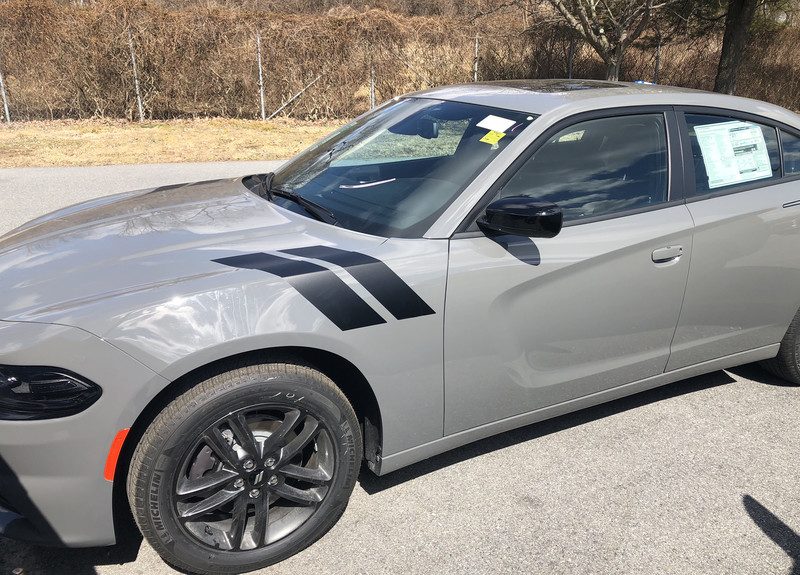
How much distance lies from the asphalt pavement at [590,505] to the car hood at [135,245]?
898 millimetres

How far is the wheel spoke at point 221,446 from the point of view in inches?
88.4

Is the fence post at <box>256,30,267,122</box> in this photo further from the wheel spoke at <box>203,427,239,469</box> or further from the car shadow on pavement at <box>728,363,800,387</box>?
the wheel spoke at <box>203,427,239,469</box>

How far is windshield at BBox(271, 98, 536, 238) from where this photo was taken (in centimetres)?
280

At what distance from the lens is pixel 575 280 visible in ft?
9.37

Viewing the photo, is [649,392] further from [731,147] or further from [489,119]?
[489,119]

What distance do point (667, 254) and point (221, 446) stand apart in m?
2.15

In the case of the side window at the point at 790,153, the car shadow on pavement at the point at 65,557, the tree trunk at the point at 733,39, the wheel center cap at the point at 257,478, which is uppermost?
the tree trunk at the point at 733,39

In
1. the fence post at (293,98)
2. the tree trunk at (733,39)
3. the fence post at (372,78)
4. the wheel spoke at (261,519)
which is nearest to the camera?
the wheel spoke at (261,519)

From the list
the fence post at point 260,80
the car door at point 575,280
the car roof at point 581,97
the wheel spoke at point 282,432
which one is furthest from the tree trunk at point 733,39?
the wheel spoke at point 282,432

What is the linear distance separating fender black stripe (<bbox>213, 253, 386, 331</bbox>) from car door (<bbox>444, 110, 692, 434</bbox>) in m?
0.37

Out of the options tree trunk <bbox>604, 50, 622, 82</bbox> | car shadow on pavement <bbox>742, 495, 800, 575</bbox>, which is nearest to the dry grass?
tree trunk <bbox>604, 50, 622, 82</bbox>

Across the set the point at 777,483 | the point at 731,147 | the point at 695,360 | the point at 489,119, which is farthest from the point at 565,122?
the point at 777,483

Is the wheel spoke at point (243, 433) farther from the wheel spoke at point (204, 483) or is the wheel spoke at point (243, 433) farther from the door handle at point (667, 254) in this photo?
the door handle at point (667, 254)

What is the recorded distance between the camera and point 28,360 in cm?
201
